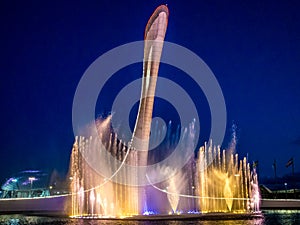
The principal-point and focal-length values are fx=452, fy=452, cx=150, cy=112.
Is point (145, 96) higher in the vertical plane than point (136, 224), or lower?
higher

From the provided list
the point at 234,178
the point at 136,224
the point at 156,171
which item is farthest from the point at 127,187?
the point at 234,178

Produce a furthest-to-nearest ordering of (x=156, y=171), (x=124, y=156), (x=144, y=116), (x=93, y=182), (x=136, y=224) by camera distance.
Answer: (x=156, y=171)
(x=93, y=182)
(x=124, y=156)
(x=144, y=116)
(x=136, y=224)

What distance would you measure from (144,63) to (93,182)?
9.30 meters

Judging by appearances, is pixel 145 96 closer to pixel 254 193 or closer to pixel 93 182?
pixel 93 182

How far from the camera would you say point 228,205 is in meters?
33.6

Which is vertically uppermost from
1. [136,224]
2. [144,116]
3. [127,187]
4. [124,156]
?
[144,116]

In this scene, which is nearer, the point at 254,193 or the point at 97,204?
the point at 97,204

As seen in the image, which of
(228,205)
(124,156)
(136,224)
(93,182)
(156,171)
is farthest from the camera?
(156,171)

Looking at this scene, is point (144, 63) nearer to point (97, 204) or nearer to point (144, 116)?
point (144, 116)

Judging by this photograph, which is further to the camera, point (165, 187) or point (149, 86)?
point (165, 187)

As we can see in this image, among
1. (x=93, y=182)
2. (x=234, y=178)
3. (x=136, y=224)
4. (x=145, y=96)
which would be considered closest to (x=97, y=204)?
(x=93, y=182)

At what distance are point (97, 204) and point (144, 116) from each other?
7.11 m

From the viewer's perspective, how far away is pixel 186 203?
34.0 m

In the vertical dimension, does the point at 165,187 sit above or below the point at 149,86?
below
